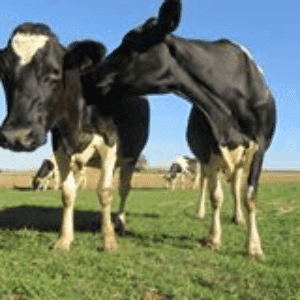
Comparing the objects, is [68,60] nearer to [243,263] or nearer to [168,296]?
[168,296]

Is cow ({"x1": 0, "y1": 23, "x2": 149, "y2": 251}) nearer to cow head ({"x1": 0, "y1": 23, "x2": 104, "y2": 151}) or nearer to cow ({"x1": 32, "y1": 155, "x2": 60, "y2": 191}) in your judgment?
cow head ({"x1": 0, "y1": 23, "x2": 104, "y2": 151})

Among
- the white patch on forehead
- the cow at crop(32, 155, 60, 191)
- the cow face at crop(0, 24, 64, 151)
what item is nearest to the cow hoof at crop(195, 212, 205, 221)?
the cow face at crop(0, 24, 64, 151)

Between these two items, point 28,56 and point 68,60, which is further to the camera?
point 68,60

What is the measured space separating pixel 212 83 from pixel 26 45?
2662 millimetres

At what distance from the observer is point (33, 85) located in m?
4.83

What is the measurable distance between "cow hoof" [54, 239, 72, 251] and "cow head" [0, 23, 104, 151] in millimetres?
1680

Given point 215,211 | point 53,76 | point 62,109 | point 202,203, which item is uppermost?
point 53,76

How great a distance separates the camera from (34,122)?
15.6 feet

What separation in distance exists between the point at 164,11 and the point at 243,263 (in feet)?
11.7

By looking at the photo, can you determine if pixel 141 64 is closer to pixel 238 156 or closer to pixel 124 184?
pixel 238 156

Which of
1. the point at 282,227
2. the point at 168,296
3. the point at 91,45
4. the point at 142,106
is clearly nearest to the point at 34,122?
the point at 91,45

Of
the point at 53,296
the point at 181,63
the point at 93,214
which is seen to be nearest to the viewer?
the point at 53,296

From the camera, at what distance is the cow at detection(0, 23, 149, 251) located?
15.6 feet

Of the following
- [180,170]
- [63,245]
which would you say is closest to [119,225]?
[63,245]
